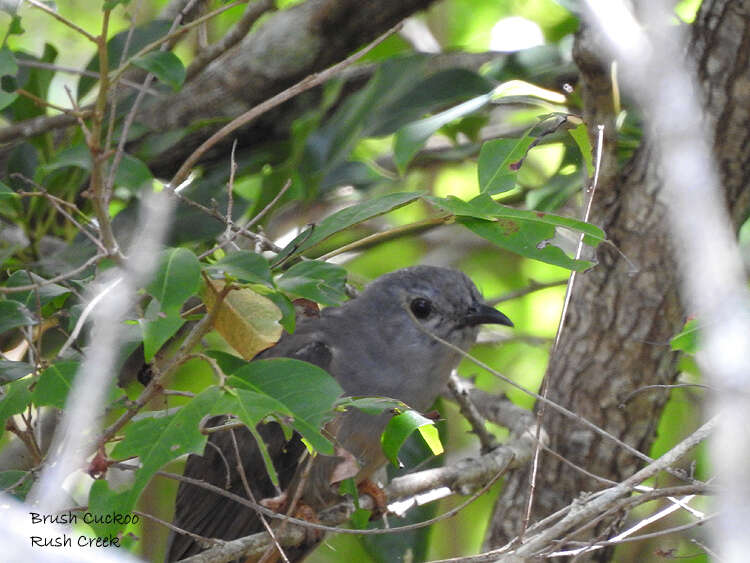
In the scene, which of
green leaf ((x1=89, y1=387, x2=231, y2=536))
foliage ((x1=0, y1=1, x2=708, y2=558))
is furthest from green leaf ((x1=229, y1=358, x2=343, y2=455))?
green leaf ((x1=89, y1=387, x2=231, y2=536))

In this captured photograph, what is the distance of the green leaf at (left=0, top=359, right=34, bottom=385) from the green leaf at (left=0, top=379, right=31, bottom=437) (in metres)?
0.23

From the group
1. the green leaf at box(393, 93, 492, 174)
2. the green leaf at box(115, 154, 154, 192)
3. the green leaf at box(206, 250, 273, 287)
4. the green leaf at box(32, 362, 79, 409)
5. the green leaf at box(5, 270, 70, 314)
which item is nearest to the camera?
the green leaf at box(206, 250, 273, 287)

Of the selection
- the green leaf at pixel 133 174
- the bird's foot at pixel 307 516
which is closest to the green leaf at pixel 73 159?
the green leaf at pixel 133 174

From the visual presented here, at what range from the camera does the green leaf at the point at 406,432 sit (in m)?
2.54

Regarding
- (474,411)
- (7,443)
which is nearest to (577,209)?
(474,411)

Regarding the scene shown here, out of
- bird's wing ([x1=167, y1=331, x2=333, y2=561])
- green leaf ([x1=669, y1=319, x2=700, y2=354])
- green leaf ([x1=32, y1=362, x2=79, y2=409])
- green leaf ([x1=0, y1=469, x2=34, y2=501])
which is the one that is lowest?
bird's wing ([x1=167, y1=331, x2=333, y2=561])

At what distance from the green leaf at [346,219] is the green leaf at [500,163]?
264 mm

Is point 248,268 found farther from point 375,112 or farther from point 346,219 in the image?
point 375,112

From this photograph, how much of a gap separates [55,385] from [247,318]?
0.48 m

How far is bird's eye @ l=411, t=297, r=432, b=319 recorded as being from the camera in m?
4.04

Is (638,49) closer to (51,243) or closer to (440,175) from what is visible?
(51,243)

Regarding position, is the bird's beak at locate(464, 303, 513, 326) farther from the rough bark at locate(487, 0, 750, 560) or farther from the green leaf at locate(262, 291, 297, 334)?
the green leaf at locate(262, 291, 297, 334)

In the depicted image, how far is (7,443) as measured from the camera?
4117 mm

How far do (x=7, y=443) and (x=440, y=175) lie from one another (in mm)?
2981
